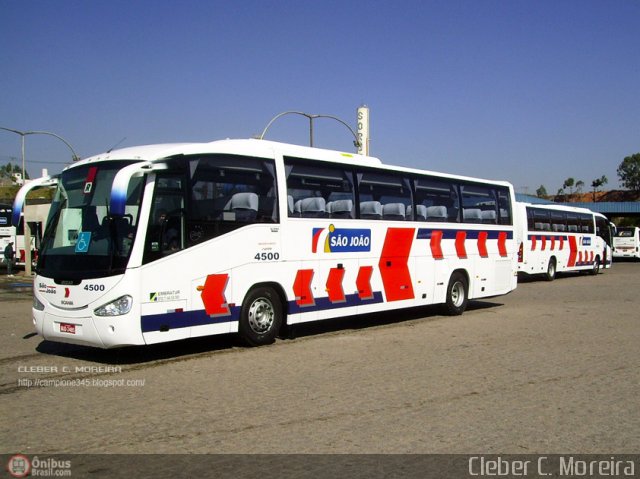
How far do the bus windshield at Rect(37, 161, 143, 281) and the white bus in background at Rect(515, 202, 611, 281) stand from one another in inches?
745

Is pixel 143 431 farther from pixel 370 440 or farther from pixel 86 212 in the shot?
pixel 86 212

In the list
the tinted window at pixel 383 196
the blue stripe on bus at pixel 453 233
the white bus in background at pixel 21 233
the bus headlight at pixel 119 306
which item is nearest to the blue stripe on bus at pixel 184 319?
the bus headlight at pixel 119 306

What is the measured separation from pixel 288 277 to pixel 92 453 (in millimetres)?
6184

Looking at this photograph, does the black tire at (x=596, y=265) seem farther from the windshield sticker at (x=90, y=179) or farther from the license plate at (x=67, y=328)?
the license plate at (x=67, y=328)

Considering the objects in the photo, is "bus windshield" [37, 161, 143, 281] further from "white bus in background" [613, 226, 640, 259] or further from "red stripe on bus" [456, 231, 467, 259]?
"white bus in background" [613, 226, 640, 259]

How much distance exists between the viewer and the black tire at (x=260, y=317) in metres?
10.7

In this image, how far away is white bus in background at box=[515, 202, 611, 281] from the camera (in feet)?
93.1

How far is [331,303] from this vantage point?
12.4 metres

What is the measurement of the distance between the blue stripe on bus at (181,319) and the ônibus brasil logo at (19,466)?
378cm

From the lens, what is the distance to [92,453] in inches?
219

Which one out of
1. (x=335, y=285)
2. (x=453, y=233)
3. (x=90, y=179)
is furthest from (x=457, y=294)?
(x=90, y=179)

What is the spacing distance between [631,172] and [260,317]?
141763mm

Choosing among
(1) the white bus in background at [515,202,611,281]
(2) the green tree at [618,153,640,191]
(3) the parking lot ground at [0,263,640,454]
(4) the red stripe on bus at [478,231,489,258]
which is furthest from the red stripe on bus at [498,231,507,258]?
(2) the green tree at [618,153,640,191]

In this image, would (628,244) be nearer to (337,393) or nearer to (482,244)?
(482,244)
